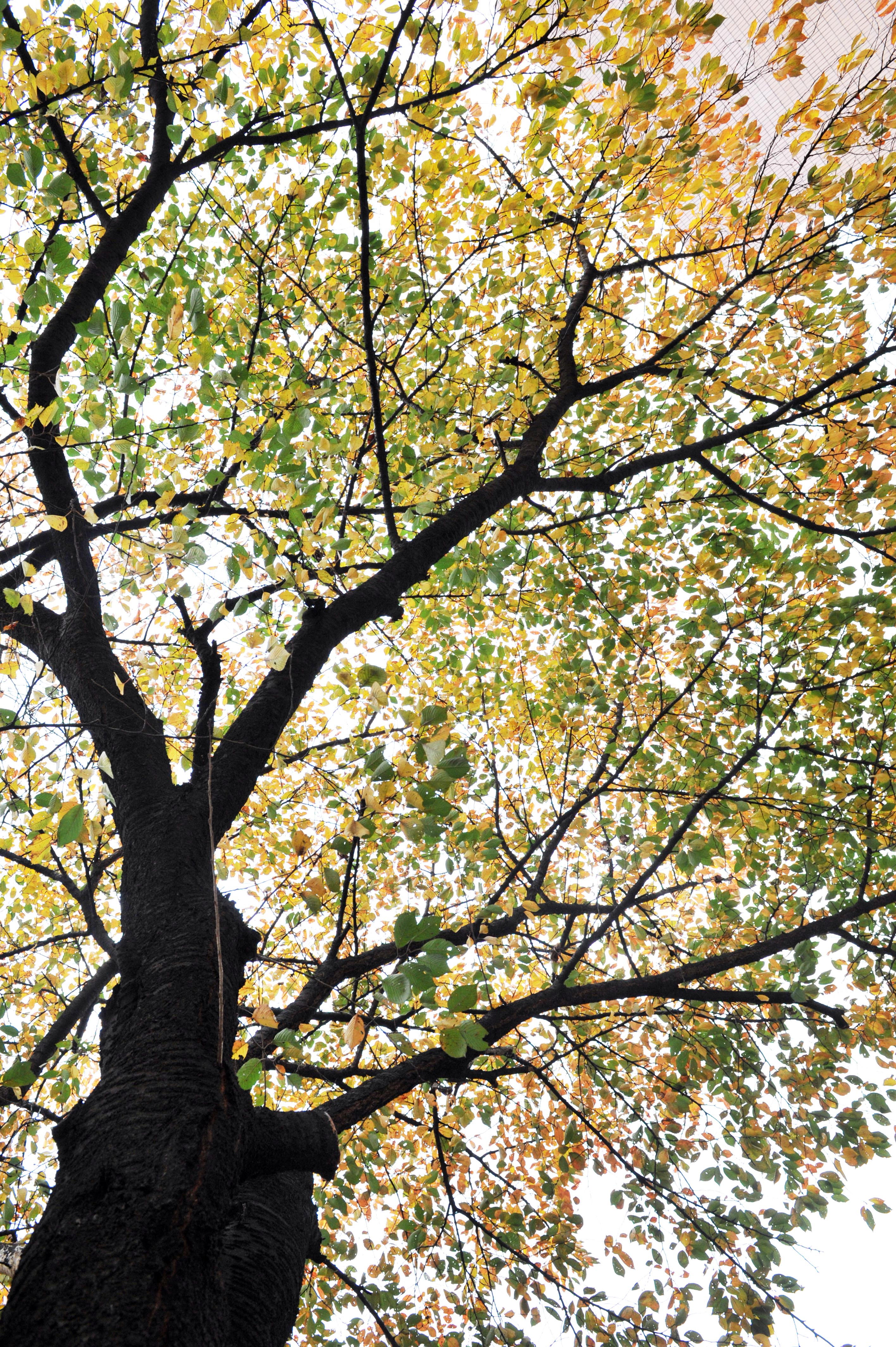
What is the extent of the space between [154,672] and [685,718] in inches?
175

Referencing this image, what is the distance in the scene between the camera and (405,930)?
6.10 feet

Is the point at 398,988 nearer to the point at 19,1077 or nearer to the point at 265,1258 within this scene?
the point at 265,1258

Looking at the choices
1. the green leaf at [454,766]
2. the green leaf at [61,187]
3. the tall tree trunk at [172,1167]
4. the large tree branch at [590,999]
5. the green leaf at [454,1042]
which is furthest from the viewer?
the large tree branch at [590,999]

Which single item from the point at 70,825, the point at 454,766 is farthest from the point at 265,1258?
the point at 454,766

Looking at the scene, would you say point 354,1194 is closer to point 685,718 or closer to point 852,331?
point 685,718

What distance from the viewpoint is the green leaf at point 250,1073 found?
208cm

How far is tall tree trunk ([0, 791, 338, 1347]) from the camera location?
1.56m

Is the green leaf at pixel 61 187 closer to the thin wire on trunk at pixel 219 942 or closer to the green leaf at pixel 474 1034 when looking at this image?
the thin wire on trunk at pixel 219 942

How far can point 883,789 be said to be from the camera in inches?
222

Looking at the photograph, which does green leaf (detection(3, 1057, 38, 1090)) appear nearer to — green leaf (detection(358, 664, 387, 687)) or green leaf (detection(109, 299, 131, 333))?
green leaf (detection(358, 664, 387, 687))

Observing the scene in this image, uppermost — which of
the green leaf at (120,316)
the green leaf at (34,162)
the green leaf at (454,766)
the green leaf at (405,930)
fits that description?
the green leaf at (34,162)

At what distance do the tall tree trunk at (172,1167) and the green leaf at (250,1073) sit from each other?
0.04m

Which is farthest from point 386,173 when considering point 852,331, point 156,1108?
point 156,1108

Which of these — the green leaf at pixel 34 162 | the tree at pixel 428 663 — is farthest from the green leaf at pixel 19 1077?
the green leaf at pixel 34 162
